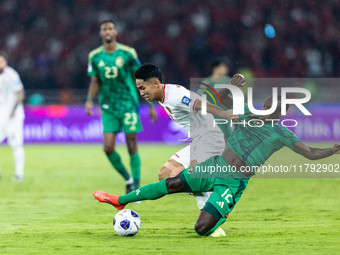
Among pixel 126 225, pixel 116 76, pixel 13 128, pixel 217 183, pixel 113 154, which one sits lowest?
pixel 13 128

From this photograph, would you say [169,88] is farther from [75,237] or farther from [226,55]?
[226,55]

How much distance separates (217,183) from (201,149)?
88 cm

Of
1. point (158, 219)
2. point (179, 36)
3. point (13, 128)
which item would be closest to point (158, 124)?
point (179, 36)

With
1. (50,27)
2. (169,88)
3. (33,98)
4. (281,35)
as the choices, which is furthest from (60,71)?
(169,88)

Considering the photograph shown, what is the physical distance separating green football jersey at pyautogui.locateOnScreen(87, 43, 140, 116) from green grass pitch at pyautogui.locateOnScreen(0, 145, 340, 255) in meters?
1.41

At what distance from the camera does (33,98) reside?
22.2m

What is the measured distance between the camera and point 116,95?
31.9ft

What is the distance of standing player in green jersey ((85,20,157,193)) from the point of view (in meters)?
9.59

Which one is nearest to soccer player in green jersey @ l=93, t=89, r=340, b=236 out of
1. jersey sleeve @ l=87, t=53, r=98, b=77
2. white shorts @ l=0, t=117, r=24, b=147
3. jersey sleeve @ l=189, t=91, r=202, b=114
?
jersey sleeve @ l=189, t=91, r=202, b=114

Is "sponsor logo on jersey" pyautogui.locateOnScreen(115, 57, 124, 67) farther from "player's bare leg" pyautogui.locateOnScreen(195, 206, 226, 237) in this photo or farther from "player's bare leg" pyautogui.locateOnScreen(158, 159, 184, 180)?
"player's bare leg" pyautogui.locateOnScreen(195, 206, 226, 237)

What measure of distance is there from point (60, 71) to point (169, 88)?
65.6ft

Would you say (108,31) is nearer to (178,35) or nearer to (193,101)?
(193,101)

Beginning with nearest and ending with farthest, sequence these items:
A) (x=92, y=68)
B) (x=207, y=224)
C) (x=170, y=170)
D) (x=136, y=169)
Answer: (x=207, y=224)
(x=170, y=170)
(x=136, y=169)
(x=92, y=68)

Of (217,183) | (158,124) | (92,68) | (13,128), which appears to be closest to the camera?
(217,183)
